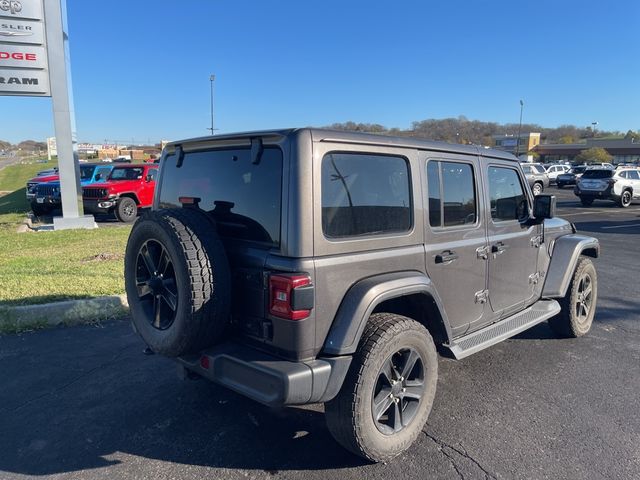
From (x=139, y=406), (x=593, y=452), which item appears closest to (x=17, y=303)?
(x=139, y=406)

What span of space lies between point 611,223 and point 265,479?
52.8 feet

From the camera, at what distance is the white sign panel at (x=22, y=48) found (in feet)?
36.6

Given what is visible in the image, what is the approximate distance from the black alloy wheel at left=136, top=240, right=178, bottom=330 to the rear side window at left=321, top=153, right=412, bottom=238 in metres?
1.01

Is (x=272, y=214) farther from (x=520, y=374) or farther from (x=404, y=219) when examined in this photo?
(x=520, y=374)

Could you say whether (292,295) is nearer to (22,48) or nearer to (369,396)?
(369,396)

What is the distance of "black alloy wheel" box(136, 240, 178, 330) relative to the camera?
2.90 m

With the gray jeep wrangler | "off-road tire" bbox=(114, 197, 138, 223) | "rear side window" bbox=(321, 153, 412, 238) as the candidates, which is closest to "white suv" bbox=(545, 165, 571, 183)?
"off-road tire" bbox=(114, 197, 138, 223)

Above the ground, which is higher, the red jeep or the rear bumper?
the red jeep

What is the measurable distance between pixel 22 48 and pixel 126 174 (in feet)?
15.3

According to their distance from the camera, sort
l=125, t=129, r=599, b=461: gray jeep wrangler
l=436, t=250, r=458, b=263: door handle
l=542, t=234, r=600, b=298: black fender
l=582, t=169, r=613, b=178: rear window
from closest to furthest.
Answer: l=125, t=129, r=599, b=461: gray jeep wrangler → l=436, t=250, r=458, b=263: door handle → l=542, t=234, r=600, b=298: black fender → l=582, t=169, r=613, b=178: rear window

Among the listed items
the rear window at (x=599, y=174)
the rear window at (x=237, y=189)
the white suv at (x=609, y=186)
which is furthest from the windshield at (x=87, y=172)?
the rear window at (x=599, y=174)

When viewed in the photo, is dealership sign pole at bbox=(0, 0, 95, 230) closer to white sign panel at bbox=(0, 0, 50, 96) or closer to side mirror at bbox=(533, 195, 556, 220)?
white sign panel at bbox=(0, 0, 50, 96)

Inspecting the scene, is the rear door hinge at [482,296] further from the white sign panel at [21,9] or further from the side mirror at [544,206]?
the white sign panel at [21,9]

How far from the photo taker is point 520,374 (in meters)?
4.08
